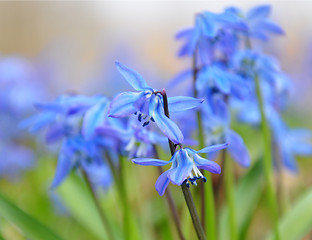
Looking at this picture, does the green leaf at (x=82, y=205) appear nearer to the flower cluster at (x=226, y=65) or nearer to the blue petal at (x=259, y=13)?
the flower cluster at (x=226, y=65)

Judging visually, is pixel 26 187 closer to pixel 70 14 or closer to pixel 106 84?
pixel 106 84

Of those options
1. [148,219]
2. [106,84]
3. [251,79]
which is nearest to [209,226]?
[251,79]

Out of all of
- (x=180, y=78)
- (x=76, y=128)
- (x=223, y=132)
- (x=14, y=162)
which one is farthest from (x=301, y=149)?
(x=14, y=162)

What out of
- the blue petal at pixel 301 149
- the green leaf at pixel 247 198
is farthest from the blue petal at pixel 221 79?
the blue petal at pixel 301 149

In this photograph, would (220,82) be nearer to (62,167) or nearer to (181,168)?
(181,168)

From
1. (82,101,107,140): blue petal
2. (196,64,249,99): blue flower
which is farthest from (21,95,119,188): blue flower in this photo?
(196,64,249,99): blue flower

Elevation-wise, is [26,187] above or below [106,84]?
below

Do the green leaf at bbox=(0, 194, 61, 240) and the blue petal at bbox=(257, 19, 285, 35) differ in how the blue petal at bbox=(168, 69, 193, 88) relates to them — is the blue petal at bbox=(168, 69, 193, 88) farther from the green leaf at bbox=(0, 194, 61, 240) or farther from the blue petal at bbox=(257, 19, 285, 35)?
the green leaf at bbox=(0, 194, 61, 240)
